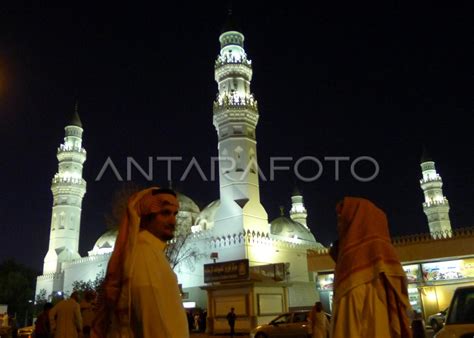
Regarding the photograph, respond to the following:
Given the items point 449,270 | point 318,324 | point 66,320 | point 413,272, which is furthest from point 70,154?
point 66,320

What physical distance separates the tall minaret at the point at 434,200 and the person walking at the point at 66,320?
132 ft

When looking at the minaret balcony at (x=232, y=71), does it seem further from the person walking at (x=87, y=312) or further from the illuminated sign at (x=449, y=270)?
the person walking at (x=87, y=312)

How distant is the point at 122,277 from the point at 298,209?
51.2 meters

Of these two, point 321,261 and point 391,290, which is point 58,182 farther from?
point 391,290

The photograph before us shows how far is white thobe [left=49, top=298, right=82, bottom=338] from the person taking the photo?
6.50 metres

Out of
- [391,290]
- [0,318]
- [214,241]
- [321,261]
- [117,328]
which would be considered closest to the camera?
[117,328]

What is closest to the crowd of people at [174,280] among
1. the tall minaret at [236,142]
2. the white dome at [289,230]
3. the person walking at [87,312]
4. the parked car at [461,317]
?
the parked car at [461,317]

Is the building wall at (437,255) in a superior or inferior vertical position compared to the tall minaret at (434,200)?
inferior

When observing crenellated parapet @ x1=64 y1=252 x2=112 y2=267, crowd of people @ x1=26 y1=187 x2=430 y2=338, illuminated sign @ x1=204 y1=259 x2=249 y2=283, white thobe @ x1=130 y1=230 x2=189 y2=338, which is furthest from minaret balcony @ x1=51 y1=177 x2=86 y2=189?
white thobe @ x1=130 y1=230 x2=189 y2=338

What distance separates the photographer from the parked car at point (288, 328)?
1370 cm

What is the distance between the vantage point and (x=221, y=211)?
30547mm

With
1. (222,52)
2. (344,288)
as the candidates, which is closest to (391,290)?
(344,288)

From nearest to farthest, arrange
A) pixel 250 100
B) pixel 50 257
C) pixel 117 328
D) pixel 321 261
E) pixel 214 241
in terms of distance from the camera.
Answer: pixel 117 328, pixel 321 261, pixel 214 241, pixel 250 100, pixel 50 257

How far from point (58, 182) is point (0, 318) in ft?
77.8
